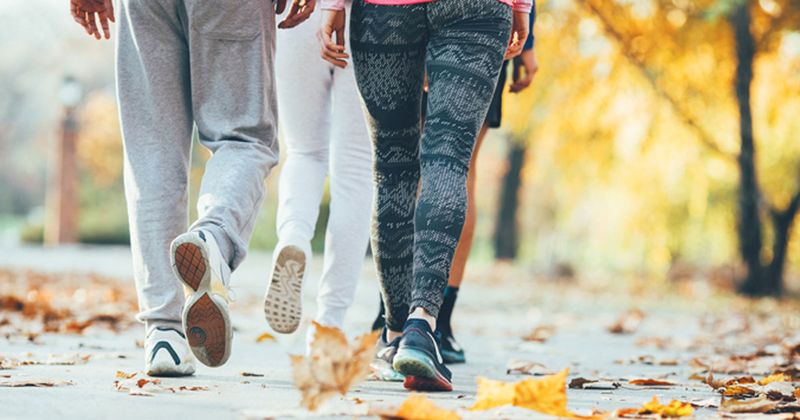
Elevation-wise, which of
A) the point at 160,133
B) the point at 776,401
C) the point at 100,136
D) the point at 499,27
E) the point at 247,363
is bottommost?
the point at 100,136

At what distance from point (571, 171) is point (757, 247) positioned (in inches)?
164

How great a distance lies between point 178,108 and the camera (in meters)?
2.93

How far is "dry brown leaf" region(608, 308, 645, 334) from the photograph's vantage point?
6316mm

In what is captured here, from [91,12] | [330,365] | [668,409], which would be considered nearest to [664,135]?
[91,12]

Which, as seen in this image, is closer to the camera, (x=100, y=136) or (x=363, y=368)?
(x=363, y=368)

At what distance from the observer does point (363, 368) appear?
6.81ft

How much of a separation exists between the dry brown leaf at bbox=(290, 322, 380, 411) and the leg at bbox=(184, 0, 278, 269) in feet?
2.50

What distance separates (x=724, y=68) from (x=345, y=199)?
33.1 ft

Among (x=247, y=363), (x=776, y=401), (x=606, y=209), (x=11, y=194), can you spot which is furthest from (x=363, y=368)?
(x=11, y=194)

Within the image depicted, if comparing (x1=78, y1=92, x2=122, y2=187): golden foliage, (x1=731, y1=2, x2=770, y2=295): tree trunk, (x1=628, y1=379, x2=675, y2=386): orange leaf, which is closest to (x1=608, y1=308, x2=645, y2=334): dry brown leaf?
(x1=628, y1=379, x2=675, y2=386): orange leaf

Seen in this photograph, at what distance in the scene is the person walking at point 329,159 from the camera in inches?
129

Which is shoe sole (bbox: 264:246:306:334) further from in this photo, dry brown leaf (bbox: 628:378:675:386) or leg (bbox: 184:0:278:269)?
dry brown leaf (bbox: 628:378:675:386)

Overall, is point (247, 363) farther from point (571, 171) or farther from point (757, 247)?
point (571, 171)

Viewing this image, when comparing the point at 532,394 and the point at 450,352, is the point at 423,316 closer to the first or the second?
the point at 532,394
